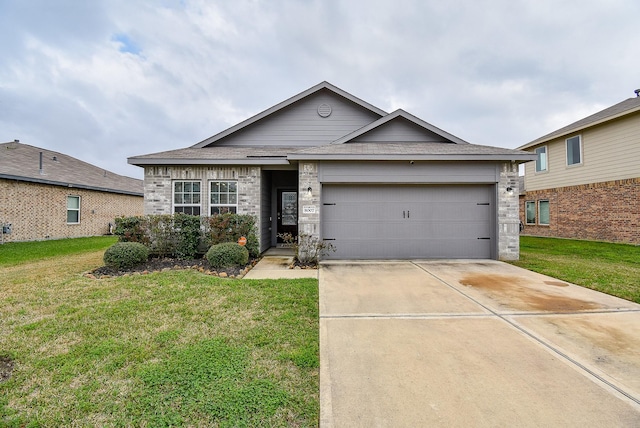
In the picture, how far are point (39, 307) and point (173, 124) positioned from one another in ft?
98.5

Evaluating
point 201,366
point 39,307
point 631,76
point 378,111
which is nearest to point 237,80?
point 378,111

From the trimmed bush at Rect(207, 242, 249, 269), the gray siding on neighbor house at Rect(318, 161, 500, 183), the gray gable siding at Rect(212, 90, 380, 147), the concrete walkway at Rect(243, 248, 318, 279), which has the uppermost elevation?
the gray gable siding at Rect(212, 90, 380, 147)

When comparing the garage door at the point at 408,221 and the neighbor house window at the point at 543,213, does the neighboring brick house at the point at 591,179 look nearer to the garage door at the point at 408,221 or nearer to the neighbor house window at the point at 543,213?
the neighbor house window at the point at 543,213

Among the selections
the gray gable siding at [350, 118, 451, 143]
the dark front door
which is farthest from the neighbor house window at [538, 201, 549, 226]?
the dark front door

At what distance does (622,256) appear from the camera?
8242 mm

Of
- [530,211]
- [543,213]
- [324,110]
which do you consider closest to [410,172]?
[324,110]

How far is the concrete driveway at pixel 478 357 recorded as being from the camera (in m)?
2.06

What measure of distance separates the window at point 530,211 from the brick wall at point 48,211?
78.3 ft

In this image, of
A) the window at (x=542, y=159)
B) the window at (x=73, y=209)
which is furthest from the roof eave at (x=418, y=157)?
the window at (x=73, y=209)

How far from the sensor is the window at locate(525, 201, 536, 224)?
15.5 m

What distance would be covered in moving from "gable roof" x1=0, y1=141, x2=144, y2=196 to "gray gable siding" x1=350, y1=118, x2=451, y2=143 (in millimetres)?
13989

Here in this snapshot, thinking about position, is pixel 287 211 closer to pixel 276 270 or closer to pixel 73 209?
pixel 276 270

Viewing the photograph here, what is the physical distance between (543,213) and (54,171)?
25.2m

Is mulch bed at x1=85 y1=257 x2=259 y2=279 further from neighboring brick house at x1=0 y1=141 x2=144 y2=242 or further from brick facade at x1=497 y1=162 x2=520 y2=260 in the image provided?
neighboring brick house at x1=0 y1=141 x2=144 y2=242
